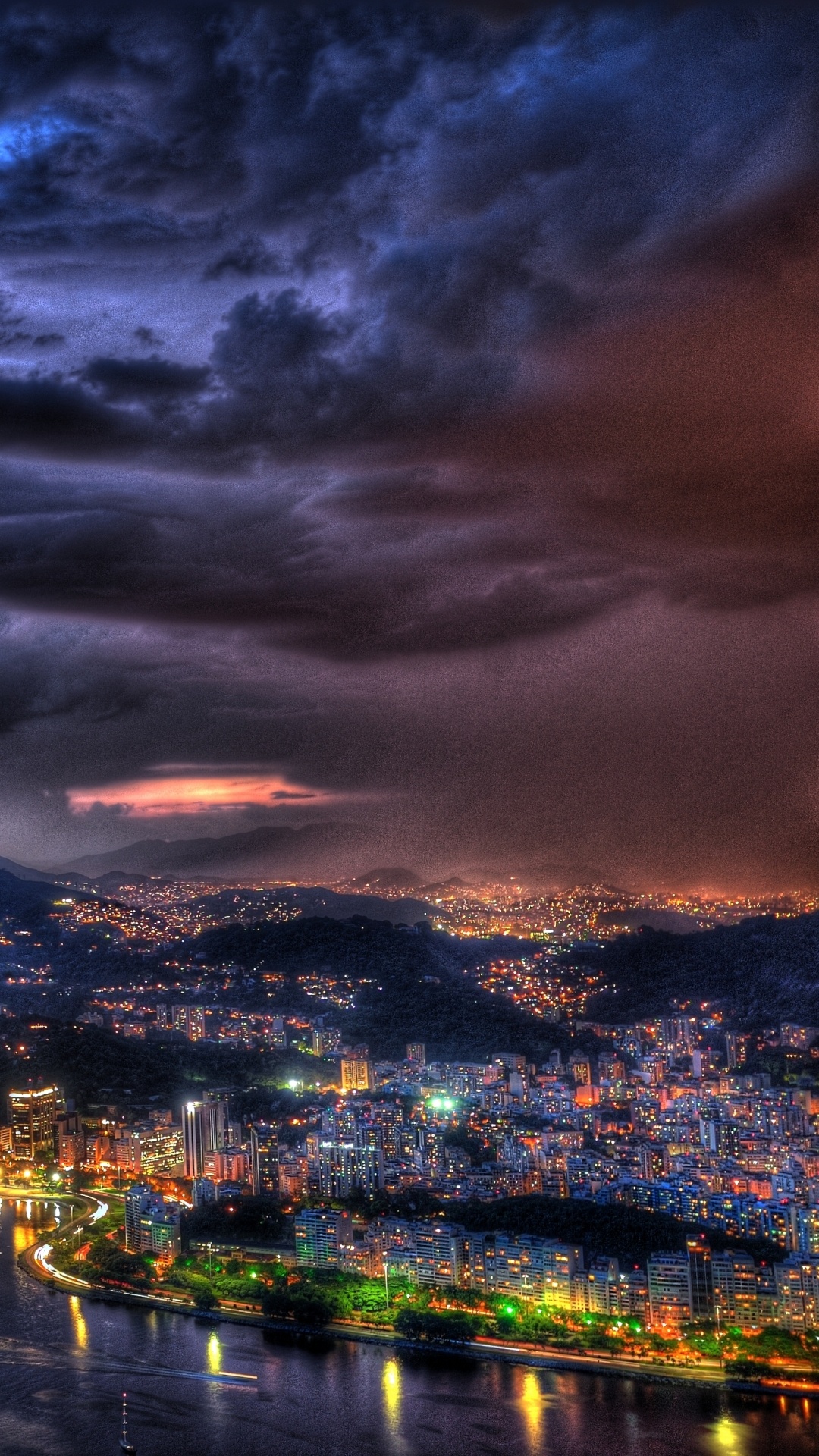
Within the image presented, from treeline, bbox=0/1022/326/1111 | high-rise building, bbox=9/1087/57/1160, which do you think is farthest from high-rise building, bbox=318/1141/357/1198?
high-rise building, bbox=9/1087/57/1160

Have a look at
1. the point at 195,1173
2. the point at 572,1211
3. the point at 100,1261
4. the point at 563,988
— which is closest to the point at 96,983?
the point at 563,988

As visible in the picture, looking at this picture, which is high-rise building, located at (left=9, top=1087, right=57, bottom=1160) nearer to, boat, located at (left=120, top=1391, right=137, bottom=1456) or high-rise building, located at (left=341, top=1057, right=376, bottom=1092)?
high-rise building, located at (left=341, top=1057, right=376, bottom=1092)

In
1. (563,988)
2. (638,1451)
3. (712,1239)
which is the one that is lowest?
(638,1451)

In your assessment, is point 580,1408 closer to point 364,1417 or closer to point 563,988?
point 364,1417

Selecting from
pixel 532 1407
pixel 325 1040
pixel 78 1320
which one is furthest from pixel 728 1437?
pixel 325 1040

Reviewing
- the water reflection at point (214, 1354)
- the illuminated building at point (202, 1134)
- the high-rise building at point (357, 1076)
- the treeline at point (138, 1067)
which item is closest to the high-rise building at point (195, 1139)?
the illuminated building at point (202, 1134)

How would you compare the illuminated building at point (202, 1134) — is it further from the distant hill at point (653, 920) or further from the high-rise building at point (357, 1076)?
the distant hill at point (653, 920)

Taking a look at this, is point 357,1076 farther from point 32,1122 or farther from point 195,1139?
point 32,1122
